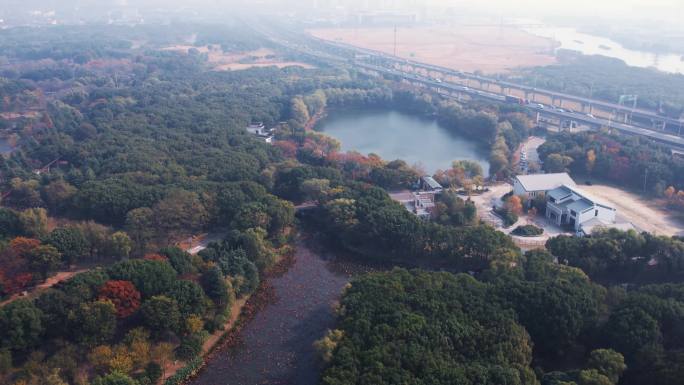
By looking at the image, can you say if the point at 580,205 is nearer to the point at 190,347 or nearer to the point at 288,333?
the point at 288,333

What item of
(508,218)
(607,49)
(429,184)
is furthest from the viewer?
(607,49)

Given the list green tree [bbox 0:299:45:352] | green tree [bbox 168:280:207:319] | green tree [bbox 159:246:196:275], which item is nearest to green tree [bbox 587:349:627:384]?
green tree [bbox 168:280:207:319]

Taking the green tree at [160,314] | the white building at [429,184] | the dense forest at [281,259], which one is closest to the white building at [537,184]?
the dense forest at [281,259]

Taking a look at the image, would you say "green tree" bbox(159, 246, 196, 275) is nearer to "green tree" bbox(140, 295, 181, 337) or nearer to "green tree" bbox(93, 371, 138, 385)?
"green tree" bbox(140, 295, 181, 337)

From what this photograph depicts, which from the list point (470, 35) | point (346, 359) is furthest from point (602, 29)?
point (346, 359)

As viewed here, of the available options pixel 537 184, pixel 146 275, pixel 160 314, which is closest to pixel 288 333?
pixel 160 314

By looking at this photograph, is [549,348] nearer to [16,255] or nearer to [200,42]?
[16,255]
